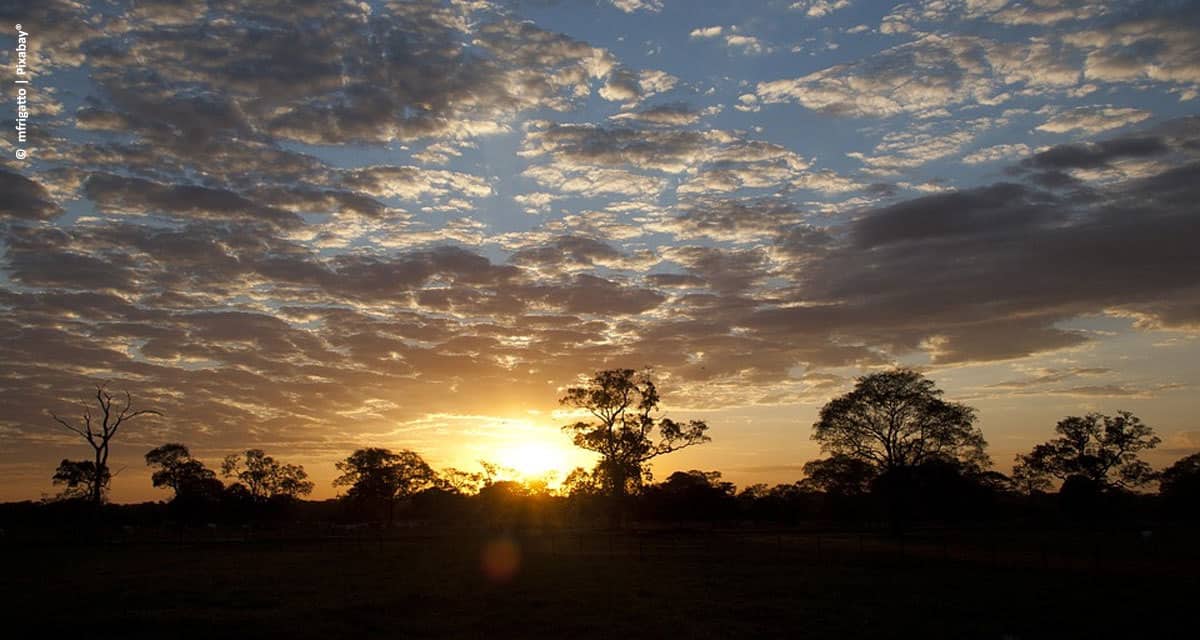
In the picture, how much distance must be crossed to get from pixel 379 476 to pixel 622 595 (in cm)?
12003

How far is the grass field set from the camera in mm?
24016

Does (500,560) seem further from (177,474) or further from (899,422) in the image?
(177,474)

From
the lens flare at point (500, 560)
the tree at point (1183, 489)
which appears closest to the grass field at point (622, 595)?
the lens flare at point (500, 560)

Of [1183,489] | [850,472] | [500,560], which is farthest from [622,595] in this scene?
[1183,489]

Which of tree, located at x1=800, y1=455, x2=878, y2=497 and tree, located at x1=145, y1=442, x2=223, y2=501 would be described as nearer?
tree, located at x1=800, y1=455, x2=878, y2=497

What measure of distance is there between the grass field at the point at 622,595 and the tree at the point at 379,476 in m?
90.0

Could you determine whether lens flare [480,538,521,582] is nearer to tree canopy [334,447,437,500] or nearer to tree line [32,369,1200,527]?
tree line [32,369,1200,527]

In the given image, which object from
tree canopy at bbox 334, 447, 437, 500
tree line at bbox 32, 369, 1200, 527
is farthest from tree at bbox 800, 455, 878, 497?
tree canopy at bbox 334, 447, 437, 500

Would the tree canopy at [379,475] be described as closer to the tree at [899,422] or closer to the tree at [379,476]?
the tree at [379,476]

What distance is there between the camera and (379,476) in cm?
14312

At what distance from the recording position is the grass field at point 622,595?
2402cm

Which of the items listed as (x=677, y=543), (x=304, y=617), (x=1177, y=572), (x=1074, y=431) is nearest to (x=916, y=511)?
(x=1074, y=431)

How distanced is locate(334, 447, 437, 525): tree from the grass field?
90042 mm

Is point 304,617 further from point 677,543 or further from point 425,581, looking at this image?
point 677,543
